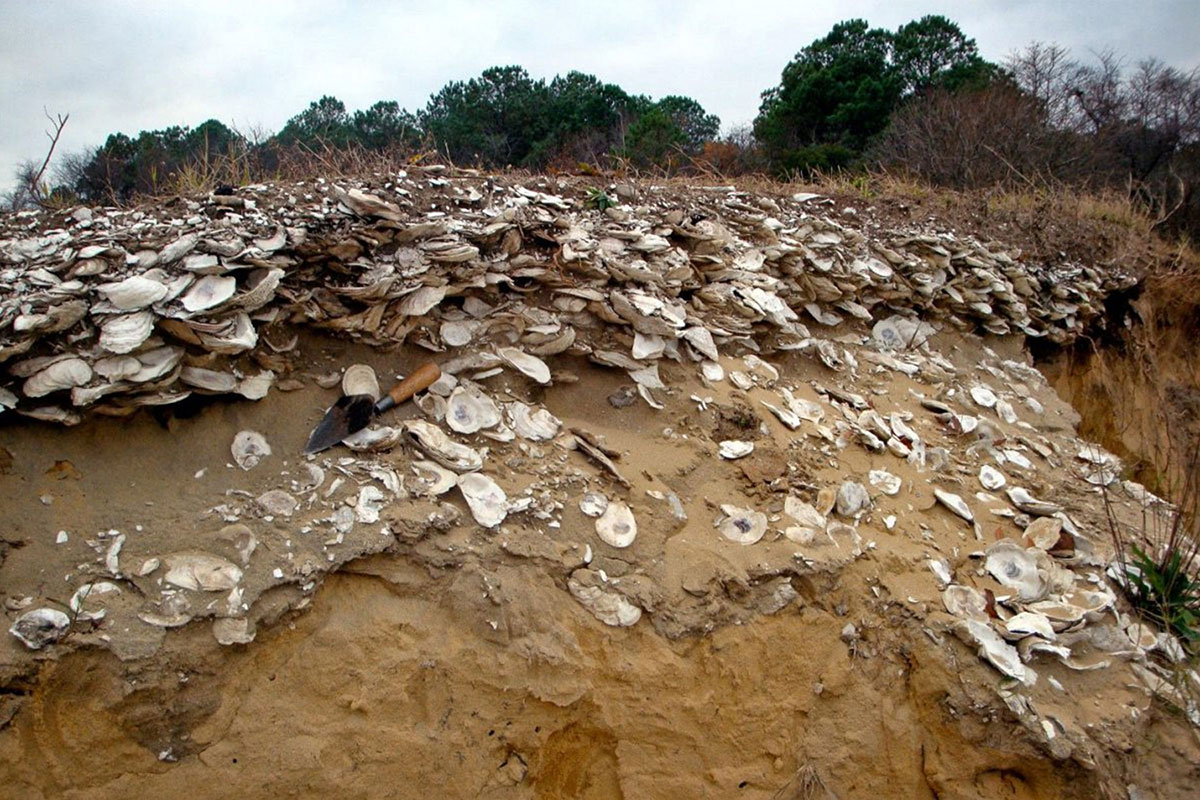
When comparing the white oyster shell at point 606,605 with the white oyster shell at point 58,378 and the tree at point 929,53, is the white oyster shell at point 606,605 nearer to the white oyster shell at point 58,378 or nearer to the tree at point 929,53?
the white oyster shell at point 58,378

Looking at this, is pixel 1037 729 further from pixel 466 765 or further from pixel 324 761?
pixel 324 761

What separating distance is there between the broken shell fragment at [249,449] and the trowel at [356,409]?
0.45 feet

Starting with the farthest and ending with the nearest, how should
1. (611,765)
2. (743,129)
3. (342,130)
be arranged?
(743,129) → (342,130) → (611,765)

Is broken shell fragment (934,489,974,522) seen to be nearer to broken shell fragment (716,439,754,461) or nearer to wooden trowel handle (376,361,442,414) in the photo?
broken shell fragment (716,439,754,461)

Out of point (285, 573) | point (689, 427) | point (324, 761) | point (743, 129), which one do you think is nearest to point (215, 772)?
point (324, 761)

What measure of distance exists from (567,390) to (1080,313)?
4.54 metres

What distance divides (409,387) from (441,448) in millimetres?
258

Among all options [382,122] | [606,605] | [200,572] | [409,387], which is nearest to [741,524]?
[606,605]

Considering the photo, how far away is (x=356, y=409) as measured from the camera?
254 cm

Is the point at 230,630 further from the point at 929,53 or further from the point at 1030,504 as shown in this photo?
the point at 929,53

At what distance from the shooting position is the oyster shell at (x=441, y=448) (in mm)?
2526

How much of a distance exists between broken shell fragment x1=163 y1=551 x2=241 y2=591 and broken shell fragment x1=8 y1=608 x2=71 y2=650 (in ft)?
0.81

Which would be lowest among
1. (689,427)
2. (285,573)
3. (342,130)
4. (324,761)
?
(324,761)

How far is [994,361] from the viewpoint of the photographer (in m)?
4.76
